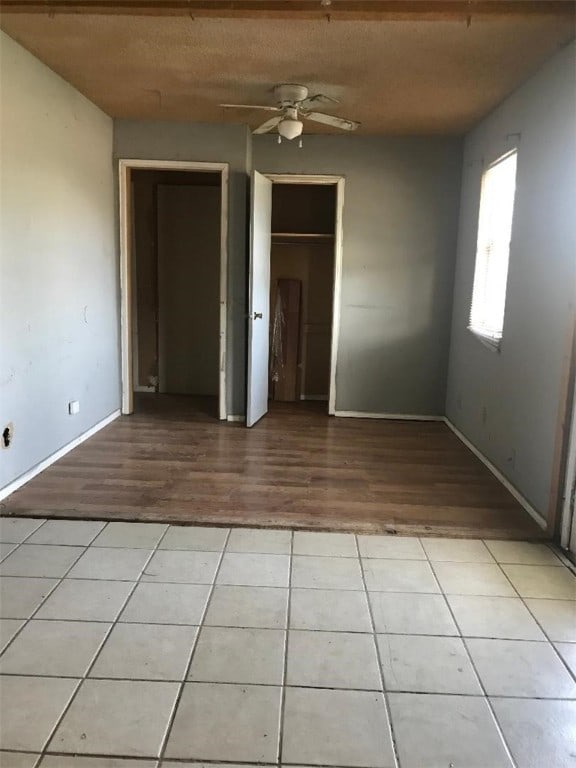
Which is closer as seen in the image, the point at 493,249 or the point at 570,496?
the point at 570,496

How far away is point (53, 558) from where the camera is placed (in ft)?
8.69

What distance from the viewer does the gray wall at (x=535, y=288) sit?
9.85 feet

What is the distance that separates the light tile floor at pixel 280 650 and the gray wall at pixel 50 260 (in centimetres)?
98

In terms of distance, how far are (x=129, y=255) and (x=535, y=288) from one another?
340cm

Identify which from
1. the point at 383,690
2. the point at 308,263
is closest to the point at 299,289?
the point at 308,263

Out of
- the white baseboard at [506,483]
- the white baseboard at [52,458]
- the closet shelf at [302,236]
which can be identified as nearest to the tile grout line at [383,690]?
the white baseboard at [506,483]

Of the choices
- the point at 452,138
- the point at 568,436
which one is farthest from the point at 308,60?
the point at 568,436

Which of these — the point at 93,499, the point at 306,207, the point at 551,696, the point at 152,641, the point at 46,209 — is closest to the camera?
the point at 551,696

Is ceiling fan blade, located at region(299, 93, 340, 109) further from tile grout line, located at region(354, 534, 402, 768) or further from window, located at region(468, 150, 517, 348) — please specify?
tile grout line, located at region(354, 534, 402, 768)

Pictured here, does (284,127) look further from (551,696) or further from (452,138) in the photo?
(551,696)

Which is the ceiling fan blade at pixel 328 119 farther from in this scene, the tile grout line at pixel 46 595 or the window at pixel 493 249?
the tile grout line at pixel 46 595

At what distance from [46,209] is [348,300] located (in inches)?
105

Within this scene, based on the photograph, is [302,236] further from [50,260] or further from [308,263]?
[50,260]

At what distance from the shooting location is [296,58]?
3.36 meters
